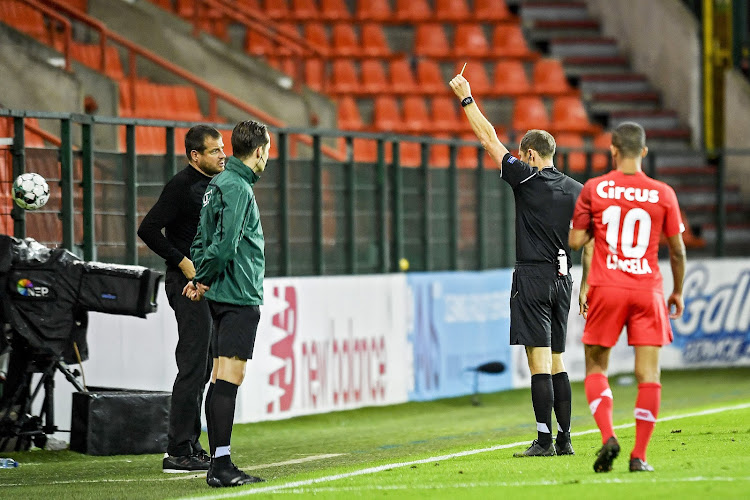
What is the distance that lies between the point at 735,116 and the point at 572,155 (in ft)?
11.1

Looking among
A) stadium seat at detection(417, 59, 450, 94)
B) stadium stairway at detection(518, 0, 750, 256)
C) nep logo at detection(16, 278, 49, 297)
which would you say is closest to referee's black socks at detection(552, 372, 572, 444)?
nep logo at detection(16, 278, 49, 297)

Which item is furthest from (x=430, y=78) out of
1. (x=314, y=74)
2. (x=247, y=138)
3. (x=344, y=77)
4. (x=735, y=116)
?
(x=247, y=138)

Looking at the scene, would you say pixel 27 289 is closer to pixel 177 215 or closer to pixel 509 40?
pixel 177 215

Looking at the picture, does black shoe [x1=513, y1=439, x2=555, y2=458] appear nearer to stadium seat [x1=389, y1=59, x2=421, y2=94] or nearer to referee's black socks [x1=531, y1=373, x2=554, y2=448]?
referee's black socks [x1=531, y1=373, x2=554, y2=448]

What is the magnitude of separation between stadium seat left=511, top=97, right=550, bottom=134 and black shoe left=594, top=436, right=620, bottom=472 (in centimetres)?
1438

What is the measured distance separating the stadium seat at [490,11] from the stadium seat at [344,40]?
7.66 ft

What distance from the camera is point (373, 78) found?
21906 mm

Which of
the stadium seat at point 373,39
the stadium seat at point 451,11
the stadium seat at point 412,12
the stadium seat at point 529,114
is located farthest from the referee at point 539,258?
the stadium seat at point 451,11

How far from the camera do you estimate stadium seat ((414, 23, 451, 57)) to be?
22.8 m

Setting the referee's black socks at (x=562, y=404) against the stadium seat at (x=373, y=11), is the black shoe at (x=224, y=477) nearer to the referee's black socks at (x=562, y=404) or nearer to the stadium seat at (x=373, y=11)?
the referee's black socks at (x=562, y=404)

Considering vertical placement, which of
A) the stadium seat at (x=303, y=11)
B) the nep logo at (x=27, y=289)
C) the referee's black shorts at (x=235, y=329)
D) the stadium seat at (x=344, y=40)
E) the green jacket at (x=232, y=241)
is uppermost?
the stadium seat at (x=303, y=11)

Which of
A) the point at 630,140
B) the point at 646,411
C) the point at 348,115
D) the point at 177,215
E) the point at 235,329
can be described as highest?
the point at 348,115

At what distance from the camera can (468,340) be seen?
1584 centimetres

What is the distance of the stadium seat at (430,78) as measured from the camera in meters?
21.8
